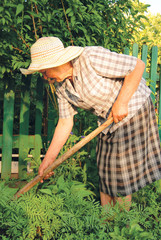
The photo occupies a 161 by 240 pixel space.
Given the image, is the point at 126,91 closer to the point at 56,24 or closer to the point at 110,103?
the point at 110,103

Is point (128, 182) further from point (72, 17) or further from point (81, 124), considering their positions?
point (72, 17)

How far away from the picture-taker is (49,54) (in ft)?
5.68

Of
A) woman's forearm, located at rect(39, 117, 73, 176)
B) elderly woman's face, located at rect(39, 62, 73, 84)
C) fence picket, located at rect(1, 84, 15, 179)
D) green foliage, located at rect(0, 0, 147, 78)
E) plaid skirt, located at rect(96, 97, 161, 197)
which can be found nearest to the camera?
elderly woman's face, located at rect(39, 62, 73, 84)

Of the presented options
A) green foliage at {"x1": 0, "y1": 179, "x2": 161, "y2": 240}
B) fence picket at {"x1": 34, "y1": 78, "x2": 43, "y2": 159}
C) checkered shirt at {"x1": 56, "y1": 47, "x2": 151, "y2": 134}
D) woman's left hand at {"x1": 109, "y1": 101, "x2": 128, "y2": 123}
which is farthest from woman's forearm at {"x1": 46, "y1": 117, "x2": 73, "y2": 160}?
fence picket at {"x1": 34, "y1": 78, "x2": 43, "y2": 159}

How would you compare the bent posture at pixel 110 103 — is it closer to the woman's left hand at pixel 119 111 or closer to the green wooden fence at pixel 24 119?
the woman's left hand at pixel 119 111

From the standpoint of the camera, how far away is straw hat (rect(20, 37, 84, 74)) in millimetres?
1703

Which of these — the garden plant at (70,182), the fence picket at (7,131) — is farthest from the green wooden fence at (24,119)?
the garden plant at (70,182)

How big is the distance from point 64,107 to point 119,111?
49 cm

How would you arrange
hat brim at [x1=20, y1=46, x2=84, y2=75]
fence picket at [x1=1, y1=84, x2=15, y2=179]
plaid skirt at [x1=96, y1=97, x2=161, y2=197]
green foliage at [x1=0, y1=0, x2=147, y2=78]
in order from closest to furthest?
hat brim at [x1=20, y1=46, x2=84, y2=75]
plaid skirt at [x1=96, y1=97, x2=161, y2=197]
green foliage at [x1=0, y1=0, x2=147, y2=78]
fence picket at [x1=1, y1=84, x2=15, y2=179]

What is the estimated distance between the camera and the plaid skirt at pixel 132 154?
1947mm

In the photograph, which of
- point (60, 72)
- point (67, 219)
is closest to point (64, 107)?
point (60, 72)

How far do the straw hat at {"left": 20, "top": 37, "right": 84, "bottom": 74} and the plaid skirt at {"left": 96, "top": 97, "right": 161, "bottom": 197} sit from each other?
0.61m

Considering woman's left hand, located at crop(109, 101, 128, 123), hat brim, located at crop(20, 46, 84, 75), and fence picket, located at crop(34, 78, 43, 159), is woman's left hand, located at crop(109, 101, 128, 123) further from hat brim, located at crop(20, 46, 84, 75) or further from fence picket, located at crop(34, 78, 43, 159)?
fence picket, located at crop(34, 78, 43, 159)

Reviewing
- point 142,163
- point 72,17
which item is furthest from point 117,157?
point 72,17
